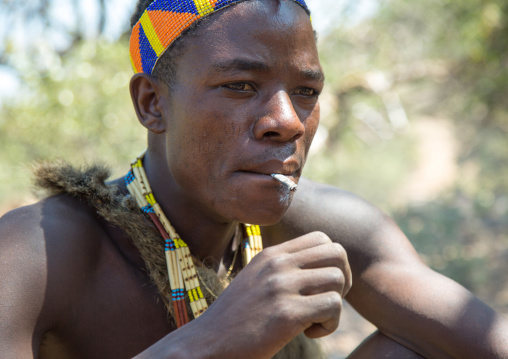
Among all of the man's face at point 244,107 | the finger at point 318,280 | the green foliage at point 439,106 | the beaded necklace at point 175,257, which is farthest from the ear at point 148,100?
the green foliage at point 439,106

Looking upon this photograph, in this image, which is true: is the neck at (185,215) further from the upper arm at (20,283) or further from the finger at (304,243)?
the finger at (304,243)

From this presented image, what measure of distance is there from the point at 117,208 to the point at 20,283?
1.58 ft

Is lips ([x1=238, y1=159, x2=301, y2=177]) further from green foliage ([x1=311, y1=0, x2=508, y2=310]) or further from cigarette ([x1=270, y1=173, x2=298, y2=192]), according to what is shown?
green foliage ([x1=311, y1=0, x2=508, y2=310])

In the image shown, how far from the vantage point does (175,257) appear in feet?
6.57

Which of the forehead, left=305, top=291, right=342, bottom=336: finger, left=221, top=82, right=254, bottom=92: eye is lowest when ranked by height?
left=305, top=291, right=342, bottom=336: finger

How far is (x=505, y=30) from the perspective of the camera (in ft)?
22.9

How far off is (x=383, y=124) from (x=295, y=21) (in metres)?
13.4

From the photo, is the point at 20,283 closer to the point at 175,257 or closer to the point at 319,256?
the point at 175,257

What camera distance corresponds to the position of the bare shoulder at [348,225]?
7.21ft

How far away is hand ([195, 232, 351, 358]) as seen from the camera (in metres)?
1.39

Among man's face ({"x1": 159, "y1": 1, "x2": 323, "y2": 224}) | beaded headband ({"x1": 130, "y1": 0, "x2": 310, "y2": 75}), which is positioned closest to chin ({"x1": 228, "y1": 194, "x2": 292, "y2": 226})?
man's face ({"x1": 159, "y1": 1, "x2": 323, "y2": 224})

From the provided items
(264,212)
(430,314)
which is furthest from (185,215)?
(430,314)

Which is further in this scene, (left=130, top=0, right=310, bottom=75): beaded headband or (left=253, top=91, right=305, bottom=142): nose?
(left=130, top=0, right=310, bottom=75): beaded headband

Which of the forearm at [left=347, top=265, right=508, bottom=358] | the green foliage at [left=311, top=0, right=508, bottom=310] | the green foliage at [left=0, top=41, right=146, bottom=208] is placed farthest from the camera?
the green foliage at [left=311, top=0, right=508, bottom=310]
